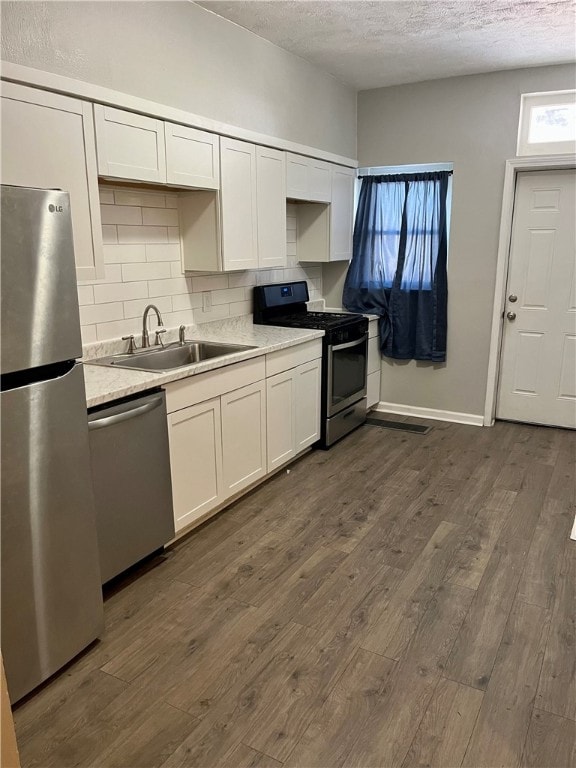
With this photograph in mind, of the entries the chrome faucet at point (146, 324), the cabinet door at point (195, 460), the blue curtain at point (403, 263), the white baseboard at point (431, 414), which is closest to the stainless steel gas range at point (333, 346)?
the blue curtain at point (403, 263)

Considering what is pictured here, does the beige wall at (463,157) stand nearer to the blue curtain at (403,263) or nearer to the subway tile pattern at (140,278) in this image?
the blue curtain at (403,263)

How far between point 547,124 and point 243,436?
327 cm

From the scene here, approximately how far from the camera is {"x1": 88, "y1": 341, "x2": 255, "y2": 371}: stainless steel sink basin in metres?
3.02

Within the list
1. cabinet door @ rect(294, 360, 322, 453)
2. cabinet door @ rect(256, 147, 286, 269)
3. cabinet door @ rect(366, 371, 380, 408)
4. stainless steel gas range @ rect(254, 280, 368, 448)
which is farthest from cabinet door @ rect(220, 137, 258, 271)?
cabinet door @ rect(366, 371, 380, 408)

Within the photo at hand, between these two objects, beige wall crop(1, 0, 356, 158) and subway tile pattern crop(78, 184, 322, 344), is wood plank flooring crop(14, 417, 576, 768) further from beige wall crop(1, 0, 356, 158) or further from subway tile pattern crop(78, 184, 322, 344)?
beige wall crop(1, 0, 356, 158)

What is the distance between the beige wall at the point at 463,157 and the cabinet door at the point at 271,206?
1.39 m

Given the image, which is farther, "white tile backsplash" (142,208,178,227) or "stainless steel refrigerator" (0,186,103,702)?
"white tile backsplash" (142,208,178,227)

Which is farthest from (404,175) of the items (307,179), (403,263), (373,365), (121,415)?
(121,415)

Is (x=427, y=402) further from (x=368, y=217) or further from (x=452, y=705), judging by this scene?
(x=452, y=705)

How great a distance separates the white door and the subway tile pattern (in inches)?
94.1

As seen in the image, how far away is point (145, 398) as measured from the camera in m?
2.50

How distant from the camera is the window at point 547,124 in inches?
163

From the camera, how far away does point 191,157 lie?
3.06 m

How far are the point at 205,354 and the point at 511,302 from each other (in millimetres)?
2686
